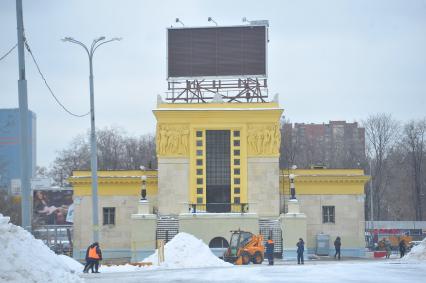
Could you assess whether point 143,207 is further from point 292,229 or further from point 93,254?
point 93,254

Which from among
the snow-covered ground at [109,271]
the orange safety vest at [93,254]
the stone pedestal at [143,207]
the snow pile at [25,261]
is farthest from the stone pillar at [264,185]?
the snow pile at [25,261]

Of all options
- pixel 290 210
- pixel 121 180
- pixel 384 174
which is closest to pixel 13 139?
pixel 384 174

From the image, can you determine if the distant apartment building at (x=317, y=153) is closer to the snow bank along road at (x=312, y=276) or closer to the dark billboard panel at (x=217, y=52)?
the dark billboard panel at (x=217, y=52)

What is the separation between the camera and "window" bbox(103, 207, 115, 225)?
63.2 metres

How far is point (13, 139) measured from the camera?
149 m

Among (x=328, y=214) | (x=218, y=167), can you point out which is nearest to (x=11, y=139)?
(x=218, y=167)

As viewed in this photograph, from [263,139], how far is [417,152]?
3331 cm

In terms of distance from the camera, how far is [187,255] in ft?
141

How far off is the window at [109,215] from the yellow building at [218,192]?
70mm

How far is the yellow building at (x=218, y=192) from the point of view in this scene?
184 feet

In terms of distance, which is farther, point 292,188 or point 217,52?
point 217,52

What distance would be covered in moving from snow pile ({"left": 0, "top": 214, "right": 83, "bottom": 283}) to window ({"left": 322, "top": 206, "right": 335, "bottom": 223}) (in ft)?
130

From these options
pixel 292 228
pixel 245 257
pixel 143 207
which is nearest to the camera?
pixel 245 257

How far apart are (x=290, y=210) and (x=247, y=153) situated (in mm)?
5196
